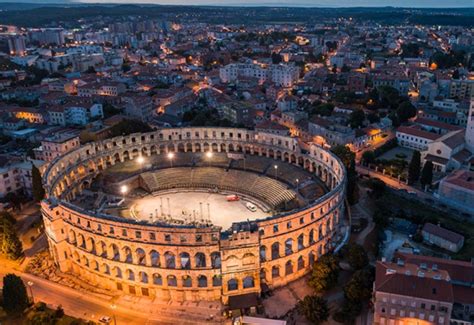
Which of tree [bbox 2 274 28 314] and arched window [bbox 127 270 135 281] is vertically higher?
tree [bbox 2 274 28 314]

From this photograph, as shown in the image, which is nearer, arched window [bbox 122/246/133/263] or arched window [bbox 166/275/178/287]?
arched window [bbox 166/275/178/287]

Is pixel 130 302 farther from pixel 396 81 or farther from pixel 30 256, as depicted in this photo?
pixel 396 81

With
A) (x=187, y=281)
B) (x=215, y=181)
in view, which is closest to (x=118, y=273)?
(x=187, y=281)

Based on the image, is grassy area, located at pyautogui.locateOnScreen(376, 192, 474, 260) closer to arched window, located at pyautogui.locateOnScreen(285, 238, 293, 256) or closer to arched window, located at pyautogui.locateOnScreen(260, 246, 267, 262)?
arched window, located at pyautogui.locateOnScreen(285, 238, 293, 256)

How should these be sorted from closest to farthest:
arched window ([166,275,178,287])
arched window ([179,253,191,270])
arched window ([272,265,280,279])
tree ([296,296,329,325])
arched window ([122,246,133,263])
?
tree ([296,296,329,325]), arched window ([179,253,191,270]), arched window ([166,275,178,287]), arched window ([122,246,133,263]), arched window ([272,265,280,279])

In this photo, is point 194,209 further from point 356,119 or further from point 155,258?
point 356,119

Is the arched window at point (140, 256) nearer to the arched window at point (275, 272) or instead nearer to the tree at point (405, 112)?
the arched window at point (275, 272)

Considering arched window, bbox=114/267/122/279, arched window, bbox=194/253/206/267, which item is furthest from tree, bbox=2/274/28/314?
arched window, bbox=194/253/206/267

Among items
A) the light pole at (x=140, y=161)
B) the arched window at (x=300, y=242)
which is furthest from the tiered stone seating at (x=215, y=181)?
the arched window at (x=300, y=242)

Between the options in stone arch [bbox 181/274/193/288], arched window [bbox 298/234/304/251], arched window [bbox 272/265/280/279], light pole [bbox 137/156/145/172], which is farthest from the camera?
light pole [bbox 137/156/145/172]
